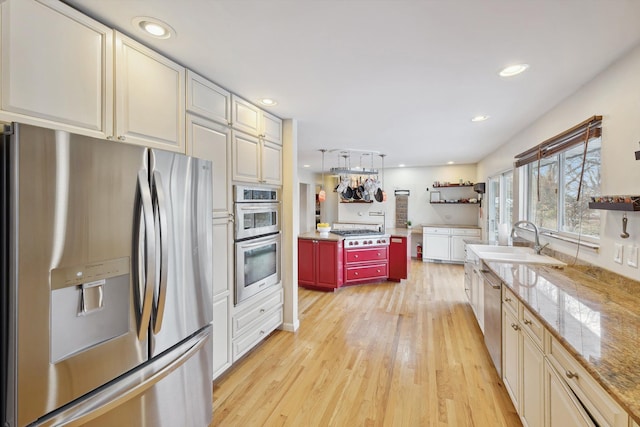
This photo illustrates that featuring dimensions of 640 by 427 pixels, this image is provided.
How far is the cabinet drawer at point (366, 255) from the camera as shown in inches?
180

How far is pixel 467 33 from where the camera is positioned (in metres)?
1.45

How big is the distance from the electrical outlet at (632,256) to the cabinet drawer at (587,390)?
0.89 m

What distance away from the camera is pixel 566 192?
259cm

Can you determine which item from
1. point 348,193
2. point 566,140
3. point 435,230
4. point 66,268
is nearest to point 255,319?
point 66,268

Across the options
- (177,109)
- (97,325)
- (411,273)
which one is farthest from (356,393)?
(411,273)

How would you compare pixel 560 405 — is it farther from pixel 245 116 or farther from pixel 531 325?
pixel 245 116

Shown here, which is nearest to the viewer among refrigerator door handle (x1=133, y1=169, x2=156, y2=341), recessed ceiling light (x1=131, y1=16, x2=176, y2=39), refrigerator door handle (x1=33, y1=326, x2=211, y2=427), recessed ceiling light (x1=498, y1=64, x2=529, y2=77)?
refrigerator door handle (x1=33, y1=326, x2=211, y2=427)

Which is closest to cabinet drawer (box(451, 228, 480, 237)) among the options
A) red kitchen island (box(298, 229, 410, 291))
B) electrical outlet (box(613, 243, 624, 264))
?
red kitchen island (box(298, 229, 410, 291))

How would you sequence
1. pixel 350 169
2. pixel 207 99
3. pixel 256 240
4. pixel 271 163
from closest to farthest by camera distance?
pixel 207 99
pixel 256 240
pixel 271 163
pixel 350 169

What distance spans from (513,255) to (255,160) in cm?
288

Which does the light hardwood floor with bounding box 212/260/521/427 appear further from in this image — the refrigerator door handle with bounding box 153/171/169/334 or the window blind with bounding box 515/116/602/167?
the window blind with bounding box 515/116/602/167

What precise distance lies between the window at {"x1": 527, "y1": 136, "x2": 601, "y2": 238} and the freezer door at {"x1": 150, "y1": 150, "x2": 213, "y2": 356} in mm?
2764

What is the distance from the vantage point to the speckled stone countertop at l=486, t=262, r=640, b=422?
32.9 inches

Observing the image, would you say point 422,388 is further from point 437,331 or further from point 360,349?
point 437,331
